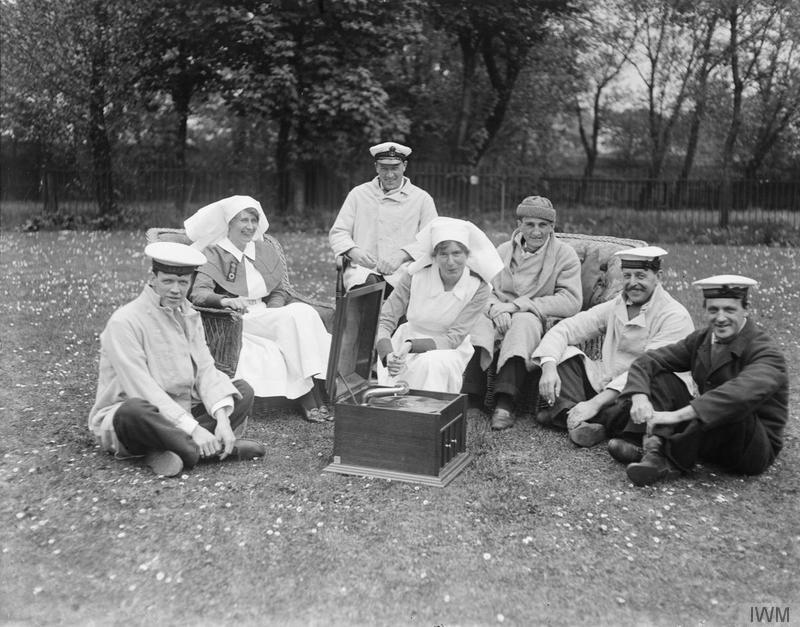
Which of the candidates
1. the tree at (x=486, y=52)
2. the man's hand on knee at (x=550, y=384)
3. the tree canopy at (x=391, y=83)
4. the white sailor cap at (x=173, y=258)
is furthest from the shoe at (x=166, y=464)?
the tree at (x=486, y=52)

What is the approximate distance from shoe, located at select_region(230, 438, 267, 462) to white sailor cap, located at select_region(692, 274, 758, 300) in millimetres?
2635

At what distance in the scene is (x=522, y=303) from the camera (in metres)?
6.53

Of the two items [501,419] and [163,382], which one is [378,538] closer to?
[163,382]

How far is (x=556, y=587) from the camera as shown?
3752 mm

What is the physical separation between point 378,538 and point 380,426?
92 cm

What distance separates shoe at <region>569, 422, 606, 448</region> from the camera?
18.7ft

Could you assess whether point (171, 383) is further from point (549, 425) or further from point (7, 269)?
point (7, 269)

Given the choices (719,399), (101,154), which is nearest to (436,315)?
(719,399)

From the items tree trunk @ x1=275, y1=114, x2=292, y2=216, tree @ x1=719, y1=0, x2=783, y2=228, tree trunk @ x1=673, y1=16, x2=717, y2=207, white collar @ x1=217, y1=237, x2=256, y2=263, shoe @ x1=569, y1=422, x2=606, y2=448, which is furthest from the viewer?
tree trunk @ x1=673, y1=16, x2=717, y2=207

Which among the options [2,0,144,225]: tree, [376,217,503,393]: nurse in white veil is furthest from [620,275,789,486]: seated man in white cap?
[2,0,144,225]: tree

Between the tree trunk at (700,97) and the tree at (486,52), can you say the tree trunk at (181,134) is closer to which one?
the tree at (486,52)

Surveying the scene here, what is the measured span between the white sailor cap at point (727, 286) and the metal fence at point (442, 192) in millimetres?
15652

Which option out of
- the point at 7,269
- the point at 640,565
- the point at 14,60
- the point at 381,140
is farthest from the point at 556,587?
the point at 14,60

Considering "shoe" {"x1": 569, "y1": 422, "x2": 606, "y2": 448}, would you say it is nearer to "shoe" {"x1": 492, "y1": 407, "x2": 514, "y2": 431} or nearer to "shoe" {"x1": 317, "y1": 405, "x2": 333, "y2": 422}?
"shoe" {"x1": 492, "y1": 407, "x2": 514, "y2": 431}
